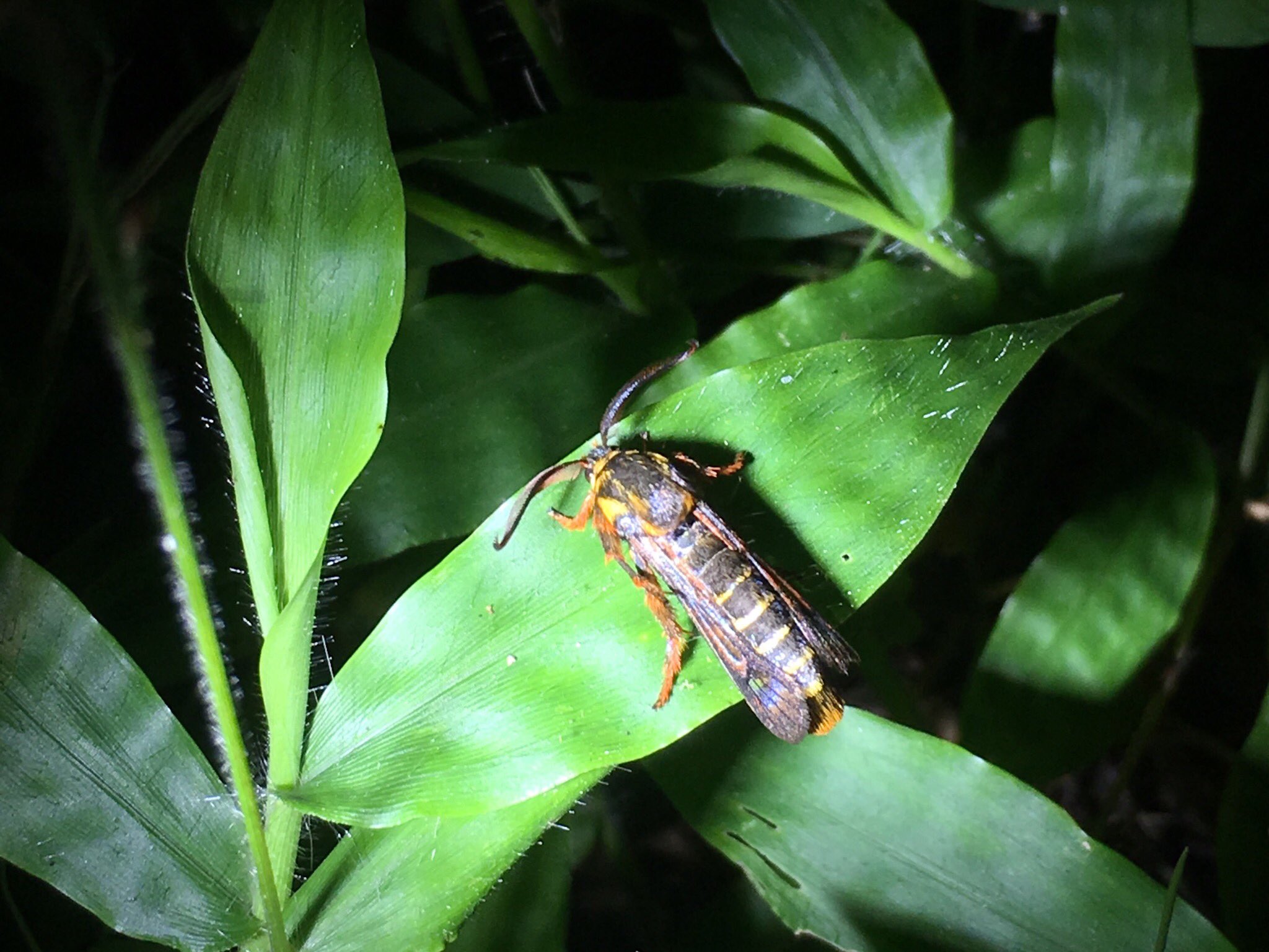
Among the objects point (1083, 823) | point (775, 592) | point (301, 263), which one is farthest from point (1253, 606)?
point (301, 263)

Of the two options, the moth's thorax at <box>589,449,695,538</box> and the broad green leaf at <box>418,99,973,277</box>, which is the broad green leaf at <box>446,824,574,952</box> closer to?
the moth's thorax at <box>589,449,695,538</box>

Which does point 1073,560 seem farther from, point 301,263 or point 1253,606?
point 301,263

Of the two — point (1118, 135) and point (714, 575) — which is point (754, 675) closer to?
point (714, 575)

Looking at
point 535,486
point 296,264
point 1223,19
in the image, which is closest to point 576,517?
point 535,486

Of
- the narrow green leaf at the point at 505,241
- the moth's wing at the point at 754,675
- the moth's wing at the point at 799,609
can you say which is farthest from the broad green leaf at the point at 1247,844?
the narrow green leaf at the point at 505,241

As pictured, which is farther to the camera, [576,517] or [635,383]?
[635,383]

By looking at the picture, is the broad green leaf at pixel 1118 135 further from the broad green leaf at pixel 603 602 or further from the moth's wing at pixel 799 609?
the moth's wing at pixel 799 609
